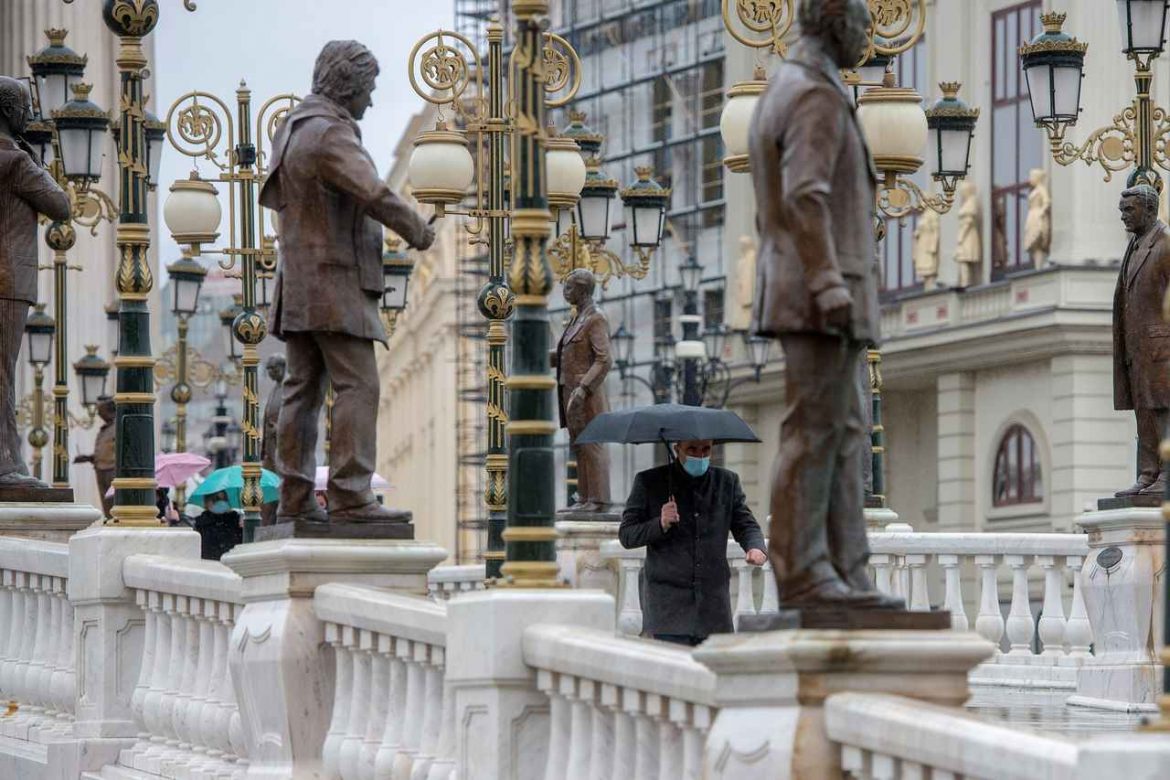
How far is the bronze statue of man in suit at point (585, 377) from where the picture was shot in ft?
73.3

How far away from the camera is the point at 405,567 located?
1282 cm

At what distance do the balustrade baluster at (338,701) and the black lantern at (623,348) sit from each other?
42526mm

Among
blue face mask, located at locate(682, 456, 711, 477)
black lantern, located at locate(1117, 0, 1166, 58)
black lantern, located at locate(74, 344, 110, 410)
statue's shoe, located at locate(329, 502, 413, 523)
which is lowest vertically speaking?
statue's shoe, located at locate(329, 502, 413, 523)

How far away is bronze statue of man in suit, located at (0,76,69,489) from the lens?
17.3 meters

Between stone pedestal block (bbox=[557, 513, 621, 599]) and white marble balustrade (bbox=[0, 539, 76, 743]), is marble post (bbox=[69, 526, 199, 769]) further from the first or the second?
stone pedestal block (bbox=[557, 513, 621, 599])

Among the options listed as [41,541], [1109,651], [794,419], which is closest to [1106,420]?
[1109,651]

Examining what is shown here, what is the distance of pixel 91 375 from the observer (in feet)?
121

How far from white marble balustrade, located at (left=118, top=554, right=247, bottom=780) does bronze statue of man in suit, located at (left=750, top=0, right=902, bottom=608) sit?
4.36m

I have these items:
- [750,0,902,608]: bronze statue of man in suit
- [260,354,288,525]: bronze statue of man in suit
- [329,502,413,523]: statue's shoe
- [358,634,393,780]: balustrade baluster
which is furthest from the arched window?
[750,0,902,608]: bronze statue of man in suit

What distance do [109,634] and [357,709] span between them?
3259mm

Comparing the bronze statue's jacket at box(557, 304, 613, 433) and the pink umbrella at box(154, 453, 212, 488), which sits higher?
the bronze statue's jacket at box(557, 304, 613, 433)

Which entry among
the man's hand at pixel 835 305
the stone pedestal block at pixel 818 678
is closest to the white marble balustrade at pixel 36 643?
the stone pedestal block at pixel 818 678

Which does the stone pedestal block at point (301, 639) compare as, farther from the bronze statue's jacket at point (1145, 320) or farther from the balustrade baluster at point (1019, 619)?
the balustrade baluster at point (1019, 619)

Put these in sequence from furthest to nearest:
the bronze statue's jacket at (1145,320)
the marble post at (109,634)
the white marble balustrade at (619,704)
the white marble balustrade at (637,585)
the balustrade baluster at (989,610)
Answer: the white marble balustrade at (637,585) < the balustrade baluster at (989,610) < the bronze statue's jacket at (1145,320) < the marble post at (109,634) < the white marble balustrade at (619,704)
